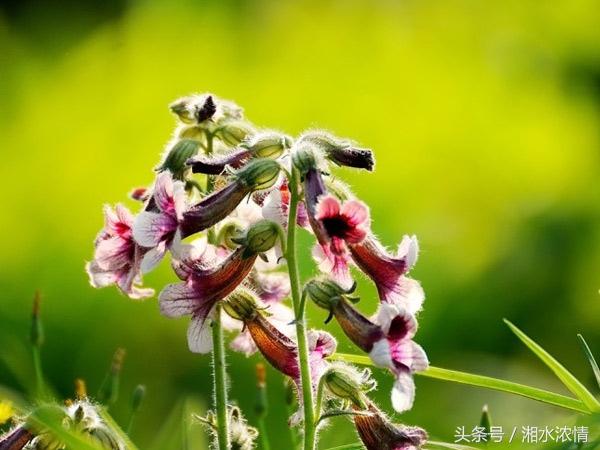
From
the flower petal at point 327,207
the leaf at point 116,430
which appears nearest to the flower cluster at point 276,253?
the flower petal at point 327,207

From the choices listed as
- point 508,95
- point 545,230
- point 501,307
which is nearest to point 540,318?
point 501,307

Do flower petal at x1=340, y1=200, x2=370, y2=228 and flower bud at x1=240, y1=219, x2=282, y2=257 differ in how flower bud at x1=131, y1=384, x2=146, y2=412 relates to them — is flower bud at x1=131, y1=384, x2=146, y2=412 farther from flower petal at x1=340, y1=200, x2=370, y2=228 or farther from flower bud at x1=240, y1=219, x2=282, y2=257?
flower petal at x1=340, y1=200, x2=370, y2=228

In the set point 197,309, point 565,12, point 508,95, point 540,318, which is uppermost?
point 565,12

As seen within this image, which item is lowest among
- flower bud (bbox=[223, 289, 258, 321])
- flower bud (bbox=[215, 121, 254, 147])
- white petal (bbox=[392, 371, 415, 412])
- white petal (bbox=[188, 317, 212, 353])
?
white petal (bbox=[392, 371, 415, 412])

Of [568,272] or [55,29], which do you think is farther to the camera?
[55,29]

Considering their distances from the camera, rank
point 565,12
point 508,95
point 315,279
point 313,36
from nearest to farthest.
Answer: point 315,279
point 508,95
point 313,36
point 565,12

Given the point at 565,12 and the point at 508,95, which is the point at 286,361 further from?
the point at 565,12

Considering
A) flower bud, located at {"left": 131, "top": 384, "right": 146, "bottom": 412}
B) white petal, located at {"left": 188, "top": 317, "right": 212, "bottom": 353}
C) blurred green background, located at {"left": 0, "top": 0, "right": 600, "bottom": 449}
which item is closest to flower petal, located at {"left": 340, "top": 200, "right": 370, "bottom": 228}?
white petal, located at {"left": 188, "top": 317, "right": 212, "bottom": 353}
